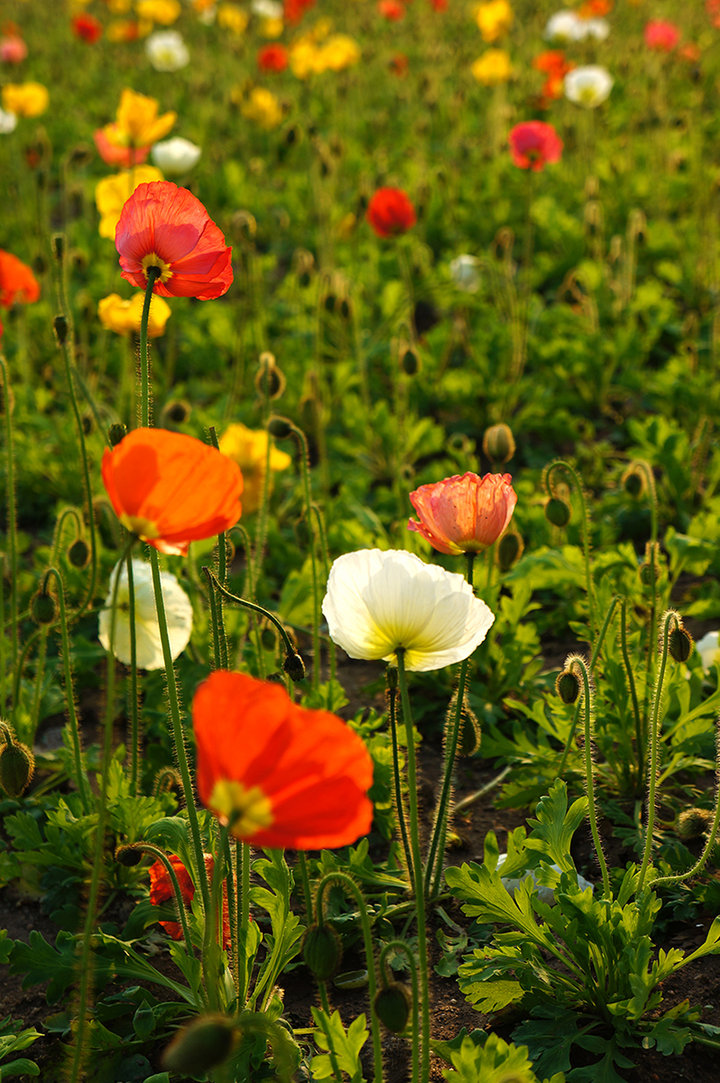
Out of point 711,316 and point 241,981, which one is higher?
point 711,316

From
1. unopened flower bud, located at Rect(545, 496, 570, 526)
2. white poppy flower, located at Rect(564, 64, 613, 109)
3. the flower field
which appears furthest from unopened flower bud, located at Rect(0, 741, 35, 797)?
white poppy flower, located at Rect(564, 64, 613, 109)

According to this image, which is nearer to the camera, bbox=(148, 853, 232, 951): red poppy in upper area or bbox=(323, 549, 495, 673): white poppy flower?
bbox=(323, 549, 495, 673): white poppy flower

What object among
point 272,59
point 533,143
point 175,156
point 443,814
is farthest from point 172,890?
point 272,59

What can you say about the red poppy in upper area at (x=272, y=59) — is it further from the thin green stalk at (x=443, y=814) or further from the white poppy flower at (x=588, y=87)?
the thin green stalk at (x=443, y=814)

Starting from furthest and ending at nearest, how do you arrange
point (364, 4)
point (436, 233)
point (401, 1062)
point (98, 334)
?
point (364, 4) → point (436, 233) → point (98, 334) → point (401, 1062)

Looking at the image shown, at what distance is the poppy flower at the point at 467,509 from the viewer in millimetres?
1571

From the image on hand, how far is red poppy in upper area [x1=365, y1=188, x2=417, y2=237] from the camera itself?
3410 millimetres

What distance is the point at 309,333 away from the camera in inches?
161

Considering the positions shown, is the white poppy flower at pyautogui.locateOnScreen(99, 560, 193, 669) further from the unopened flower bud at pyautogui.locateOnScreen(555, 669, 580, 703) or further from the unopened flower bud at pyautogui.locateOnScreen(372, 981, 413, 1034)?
the unopened flower bud at pyautogui.locateOnScreen(372, 981, 413, 1034)

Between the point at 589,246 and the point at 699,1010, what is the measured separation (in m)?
3.58

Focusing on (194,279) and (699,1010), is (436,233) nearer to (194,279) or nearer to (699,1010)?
(194,279)

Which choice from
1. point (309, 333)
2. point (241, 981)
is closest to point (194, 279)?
point (241, 981)

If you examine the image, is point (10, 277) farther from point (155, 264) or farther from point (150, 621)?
point (155, 264)

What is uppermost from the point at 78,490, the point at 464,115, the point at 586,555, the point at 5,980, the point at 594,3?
the point at 594,3
